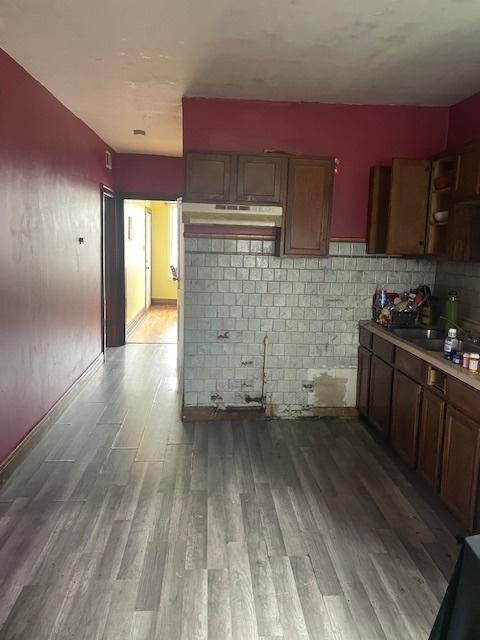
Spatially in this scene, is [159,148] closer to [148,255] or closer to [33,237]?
[33,237]

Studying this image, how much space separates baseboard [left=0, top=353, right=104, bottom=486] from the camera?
3.01m

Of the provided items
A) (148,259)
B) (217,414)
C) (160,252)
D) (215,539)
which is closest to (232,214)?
(217,414)

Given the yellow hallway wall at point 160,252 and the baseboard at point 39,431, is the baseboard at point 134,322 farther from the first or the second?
the baseboard at point 39,431

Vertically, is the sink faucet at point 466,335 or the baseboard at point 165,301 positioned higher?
the sink faucet at point 466,335

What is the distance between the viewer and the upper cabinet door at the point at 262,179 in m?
3.71

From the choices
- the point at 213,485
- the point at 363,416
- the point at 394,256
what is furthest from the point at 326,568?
the point at 394,256

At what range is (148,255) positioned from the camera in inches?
404

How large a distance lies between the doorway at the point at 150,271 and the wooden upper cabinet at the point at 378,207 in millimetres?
3833

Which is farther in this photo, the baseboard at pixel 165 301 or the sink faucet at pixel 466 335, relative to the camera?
the baseboard at pixel 165 301

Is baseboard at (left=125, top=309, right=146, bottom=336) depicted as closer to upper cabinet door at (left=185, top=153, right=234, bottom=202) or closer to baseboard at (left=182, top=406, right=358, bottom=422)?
baseboard at (left=182, top=406, right=358, bottom=422)

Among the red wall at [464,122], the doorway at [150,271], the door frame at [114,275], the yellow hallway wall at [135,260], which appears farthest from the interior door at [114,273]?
the red wall at [464,122]

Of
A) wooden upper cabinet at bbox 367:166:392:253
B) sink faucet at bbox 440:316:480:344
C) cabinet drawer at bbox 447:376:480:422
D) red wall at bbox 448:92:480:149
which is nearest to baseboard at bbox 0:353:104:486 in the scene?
cabinet drawer at bbox 447:376:480:422

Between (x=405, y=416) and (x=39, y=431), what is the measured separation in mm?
2688

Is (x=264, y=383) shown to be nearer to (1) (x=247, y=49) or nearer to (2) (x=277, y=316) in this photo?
(2) (x=277, y=316)
